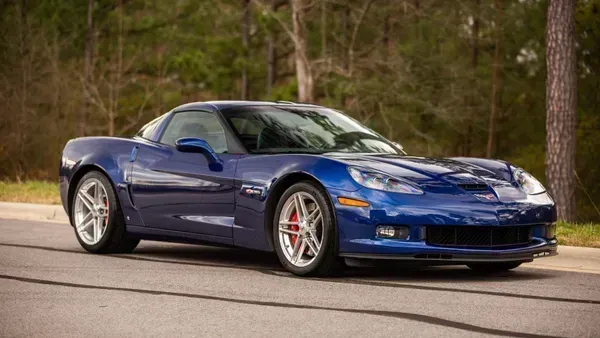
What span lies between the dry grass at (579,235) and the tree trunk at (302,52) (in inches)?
659

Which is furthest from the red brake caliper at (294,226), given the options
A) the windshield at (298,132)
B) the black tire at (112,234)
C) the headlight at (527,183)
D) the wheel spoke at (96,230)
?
the wheel spoke at (96,230)

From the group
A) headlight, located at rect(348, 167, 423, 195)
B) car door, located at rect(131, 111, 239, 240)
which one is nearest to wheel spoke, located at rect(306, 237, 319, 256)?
headlight, located at rect(348, 167, 423, 195)

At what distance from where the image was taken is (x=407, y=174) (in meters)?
8.16

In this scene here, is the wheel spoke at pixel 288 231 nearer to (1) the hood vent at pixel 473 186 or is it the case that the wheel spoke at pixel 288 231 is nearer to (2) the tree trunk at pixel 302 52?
(1) the hood vent at pixel 473 186

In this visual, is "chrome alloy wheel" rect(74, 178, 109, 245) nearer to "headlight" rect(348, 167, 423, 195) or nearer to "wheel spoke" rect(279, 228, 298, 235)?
"wheel spoke" rect(279, 228, 298, 235)

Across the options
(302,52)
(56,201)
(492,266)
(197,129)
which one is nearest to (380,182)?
(492,266)

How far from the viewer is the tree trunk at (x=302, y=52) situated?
27.6 m

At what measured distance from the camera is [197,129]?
978 cm

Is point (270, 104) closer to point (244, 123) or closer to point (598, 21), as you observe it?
point (244, 123)

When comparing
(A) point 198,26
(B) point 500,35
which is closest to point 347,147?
(B) point 500,35

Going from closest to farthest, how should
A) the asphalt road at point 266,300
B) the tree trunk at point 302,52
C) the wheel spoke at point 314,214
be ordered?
1. the asphalt road at point 266,300
2. the wheel spoke at point 314,214
3. the tree trunk at point 302,52

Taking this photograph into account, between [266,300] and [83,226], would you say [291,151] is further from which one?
[83,226]

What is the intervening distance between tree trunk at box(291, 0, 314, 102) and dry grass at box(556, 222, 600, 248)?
16737 mm

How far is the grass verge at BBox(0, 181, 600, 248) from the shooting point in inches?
407
